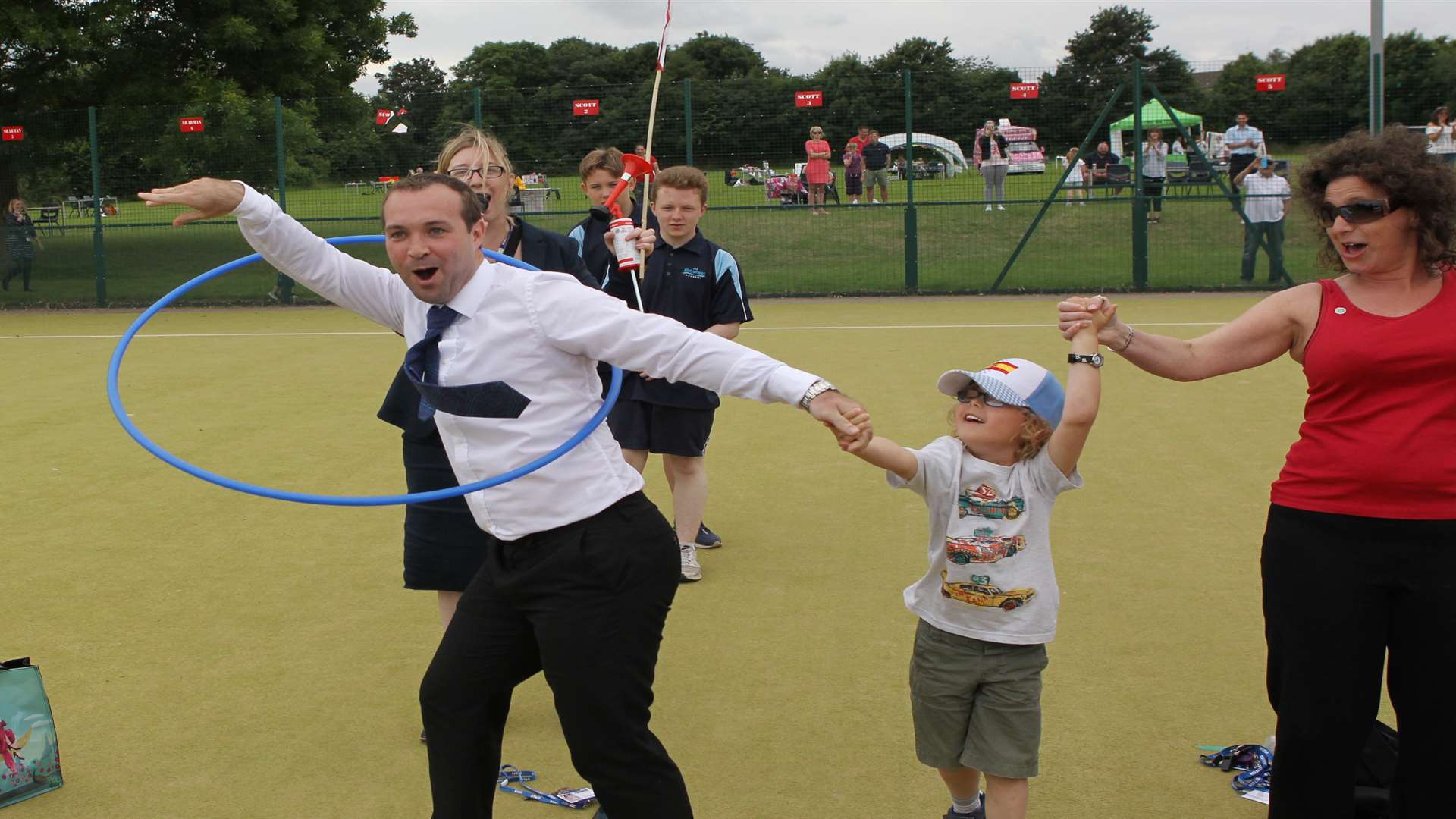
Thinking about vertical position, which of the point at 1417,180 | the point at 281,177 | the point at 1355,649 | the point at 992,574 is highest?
the point at 281,177

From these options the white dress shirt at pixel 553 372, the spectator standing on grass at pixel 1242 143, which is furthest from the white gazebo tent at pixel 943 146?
the white dress shirt at pixel 553 372

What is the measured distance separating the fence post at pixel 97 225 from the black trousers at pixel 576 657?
54.9ft

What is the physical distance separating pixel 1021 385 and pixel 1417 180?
3.27 feet

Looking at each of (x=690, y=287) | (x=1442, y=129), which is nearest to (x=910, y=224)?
(x=1442, y=129)

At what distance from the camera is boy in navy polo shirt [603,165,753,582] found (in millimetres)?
5738

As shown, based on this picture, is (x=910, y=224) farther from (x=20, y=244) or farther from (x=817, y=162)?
(x=20, y=244)

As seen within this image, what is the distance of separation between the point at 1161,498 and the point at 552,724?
3856 mm

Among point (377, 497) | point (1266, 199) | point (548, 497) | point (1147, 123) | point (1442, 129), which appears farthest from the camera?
point (1442, 129)

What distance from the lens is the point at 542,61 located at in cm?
9056

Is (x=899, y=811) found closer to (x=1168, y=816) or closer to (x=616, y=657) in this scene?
(x=1168, y=816)

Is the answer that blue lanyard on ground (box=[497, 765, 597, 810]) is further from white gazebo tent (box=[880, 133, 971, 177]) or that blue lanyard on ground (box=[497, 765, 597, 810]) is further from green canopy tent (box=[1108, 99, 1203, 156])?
green canopy tent (box=[1108, 99, 1203, 156])

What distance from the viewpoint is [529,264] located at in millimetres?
4289

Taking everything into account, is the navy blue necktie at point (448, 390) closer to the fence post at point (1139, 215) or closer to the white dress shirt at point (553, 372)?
the white dress shirt at point (553, 372)

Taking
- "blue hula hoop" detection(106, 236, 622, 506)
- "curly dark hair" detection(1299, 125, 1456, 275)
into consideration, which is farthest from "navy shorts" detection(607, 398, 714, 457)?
"curly dark hair" detection(1299, 125, 1456, 275)
